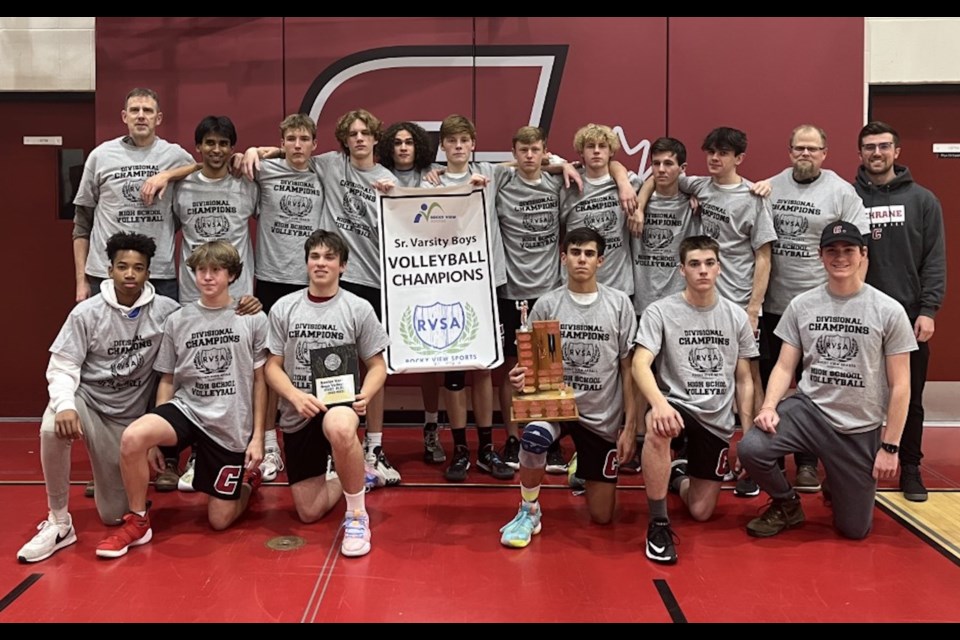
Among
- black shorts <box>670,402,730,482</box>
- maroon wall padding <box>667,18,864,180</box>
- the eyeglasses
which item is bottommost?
black shorts <box>670,402,730,482</box>

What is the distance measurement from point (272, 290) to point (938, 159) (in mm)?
5146

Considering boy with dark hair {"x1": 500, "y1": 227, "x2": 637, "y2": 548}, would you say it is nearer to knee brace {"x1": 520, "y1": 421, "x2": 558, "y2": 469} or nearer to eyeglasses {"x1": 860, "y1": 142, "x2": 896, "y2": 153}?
knee brace {"x1": 520, "y1": 421, "x2": 558, "y2": 469}

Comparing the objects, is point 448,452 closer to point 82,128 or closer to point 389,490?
point 389,490

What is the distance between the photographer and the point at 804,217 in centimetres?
433

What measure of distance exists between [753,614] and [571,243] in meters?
1.81

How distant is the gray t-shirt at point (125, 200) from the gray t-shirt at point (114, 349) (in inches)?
28.6

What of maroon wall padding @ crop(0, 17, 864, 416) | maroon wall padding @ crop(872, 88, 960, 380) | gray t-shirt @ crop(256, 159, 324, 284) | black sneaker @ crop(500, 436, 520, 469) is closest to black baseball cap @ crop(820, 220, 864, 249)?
black sneaker @ crop(500, 436, 520, 469)

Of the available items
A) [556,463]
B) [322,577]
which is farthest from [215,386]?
[556,463]

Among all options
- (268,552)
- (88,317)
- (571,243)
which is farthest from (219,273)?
(571,243)

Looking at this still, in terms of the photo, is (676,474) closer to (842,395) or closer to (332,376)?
(842,395)

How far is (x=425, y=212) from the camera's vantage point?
4434 millimetres

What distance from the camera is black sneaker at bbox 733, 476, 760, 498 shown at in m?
4.20

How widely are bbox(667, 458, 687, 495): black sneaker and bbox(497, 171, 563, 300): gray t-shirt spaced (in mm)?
1257

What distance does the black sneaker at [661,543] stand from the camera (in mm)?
3303
